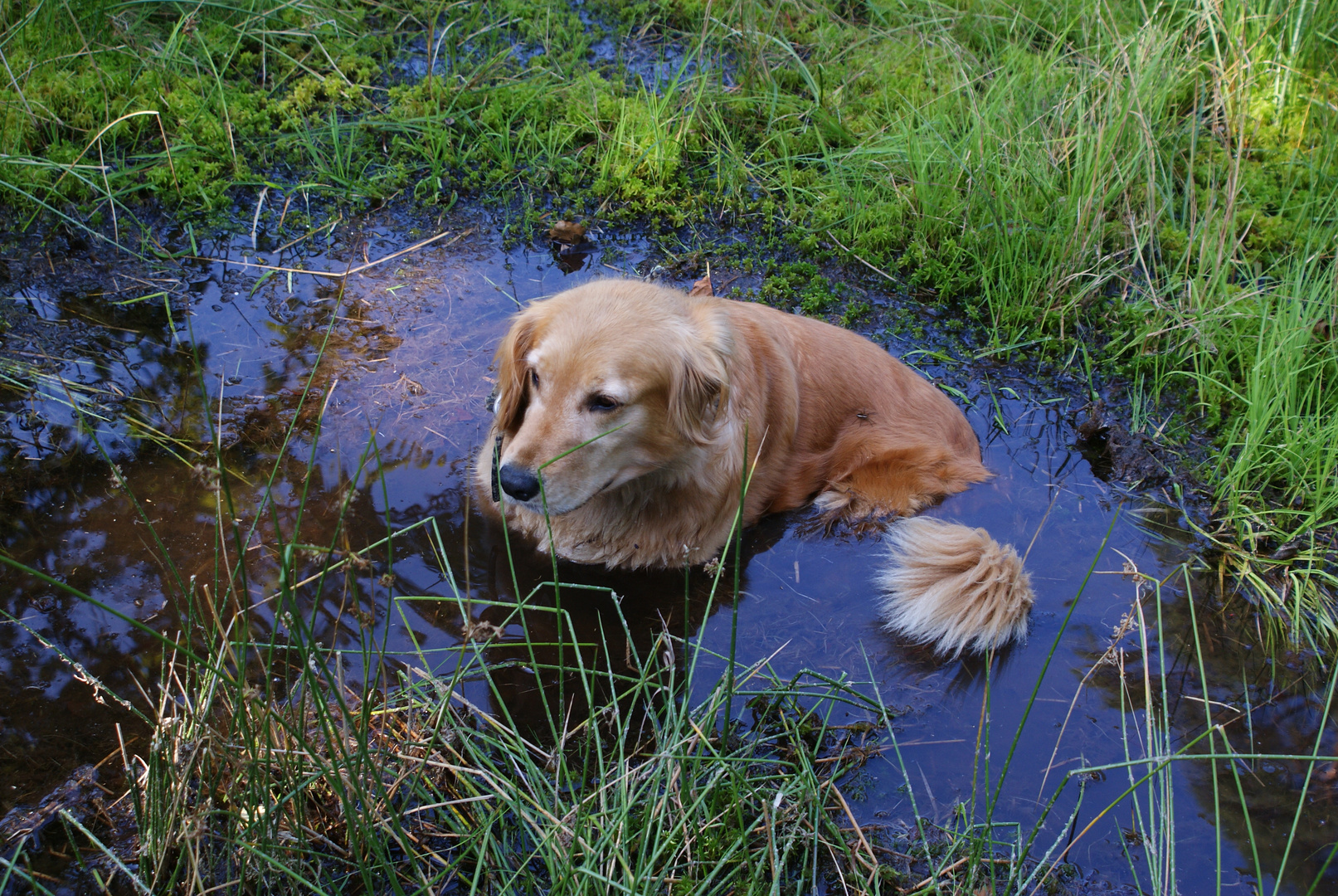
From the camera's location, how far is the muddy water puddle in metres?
2.52

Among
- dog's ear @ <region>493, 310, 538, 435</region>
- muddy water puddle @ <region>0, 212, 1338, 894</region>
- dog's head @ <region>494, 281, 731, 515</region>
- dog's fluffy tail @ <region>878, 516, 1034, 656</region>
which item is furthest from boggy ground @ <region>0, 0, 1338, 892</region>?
dog's ear @ <region>493, 310, 538, 435</region>

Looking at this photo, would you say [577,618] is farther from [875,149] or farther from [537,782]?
[875,149]

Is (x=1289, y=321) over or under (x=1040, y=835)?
over

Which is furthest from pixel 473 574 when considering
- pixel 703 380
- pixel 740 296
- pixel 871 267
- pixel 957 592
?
pixel 871 267

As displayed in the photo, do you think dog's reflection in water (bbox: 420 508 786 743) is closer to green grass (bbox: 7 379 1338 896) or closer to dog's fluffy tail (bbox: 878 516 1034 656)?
green grass (bbox: 7 379 1338 896)

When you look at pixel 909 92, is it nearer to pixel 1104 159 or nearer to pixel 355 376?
pixel 1104 159

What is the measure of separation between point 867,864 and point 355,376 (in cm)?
282

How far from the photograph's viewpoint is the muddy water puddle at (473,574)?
252 centimetres

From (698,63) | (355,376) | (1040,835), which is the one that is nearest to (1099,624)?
(1040,835)

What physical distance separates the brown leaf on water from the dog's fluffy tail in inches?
101

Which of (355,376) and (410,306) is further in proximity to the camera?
(410,306)

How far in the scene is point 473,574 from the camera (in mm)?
3268

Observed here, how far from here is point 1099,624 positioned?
320cm

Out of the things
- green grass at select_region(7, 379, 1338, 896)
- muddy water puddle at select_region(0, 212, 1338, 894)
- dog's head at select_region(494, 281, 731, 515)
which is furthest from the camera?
dog's head at select_region(494, 281, 731, 515)
